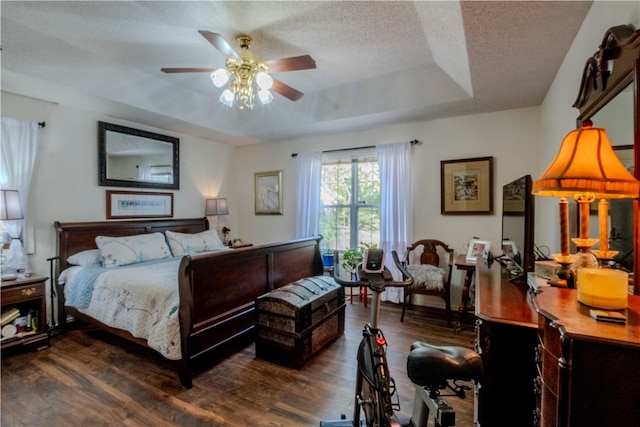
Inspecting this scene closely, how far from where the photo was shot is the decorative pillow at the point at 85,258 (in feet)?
10.6

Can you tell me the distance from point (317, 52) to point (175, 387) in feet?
10.4

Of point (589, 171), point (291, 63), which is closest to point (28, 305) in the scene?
point (291, 63)

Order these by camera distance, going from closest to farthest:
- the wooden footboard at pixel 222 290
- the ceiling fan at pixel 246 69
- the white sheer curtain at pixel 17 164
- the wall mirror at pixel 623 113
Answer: the wall mirror at pixel 623 113 < the wooden footboard at pixel 222 290 < the ceiling fan at pixel 246 69 < the white sheer curtain at pixel 17 164

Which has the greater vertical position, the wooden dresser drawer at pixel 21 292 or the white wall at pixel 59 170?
the white wall at pixel 59 170

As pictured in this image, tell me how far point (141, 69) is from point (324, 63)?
81.4 inches

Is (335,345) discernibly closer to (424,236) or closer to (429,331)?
(429,331)

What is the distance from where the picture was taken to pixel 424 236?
403cm

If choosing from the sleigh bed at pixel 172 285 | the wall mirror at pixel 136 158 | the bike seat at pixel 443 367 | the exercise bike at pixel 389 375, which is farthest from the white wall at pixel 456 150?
the bike seat at pixel 443 367

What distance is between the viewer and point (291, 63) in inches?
92.3

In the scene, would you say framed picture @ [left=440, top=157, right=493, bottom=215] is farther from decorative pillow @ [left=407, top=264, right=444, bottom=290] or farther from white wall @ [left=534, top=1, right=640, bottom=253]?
decorative pillow @ [left=407, top=264, right=444, bottom=290]

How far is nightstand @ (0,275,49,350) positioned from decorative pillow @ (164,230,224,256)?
1314 millimetres

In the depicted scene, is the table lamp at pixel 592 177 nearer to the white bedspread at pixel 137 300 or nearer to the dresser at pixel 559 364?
the dresser at pixel 559 364

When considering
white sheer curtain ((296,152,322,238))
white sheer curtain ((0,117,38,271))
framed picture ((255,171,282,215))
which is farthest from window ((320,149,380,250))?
white sheer curtain ((0,117,38,271))

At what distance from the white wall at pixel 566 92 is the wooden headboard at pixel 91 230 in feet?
15.0
